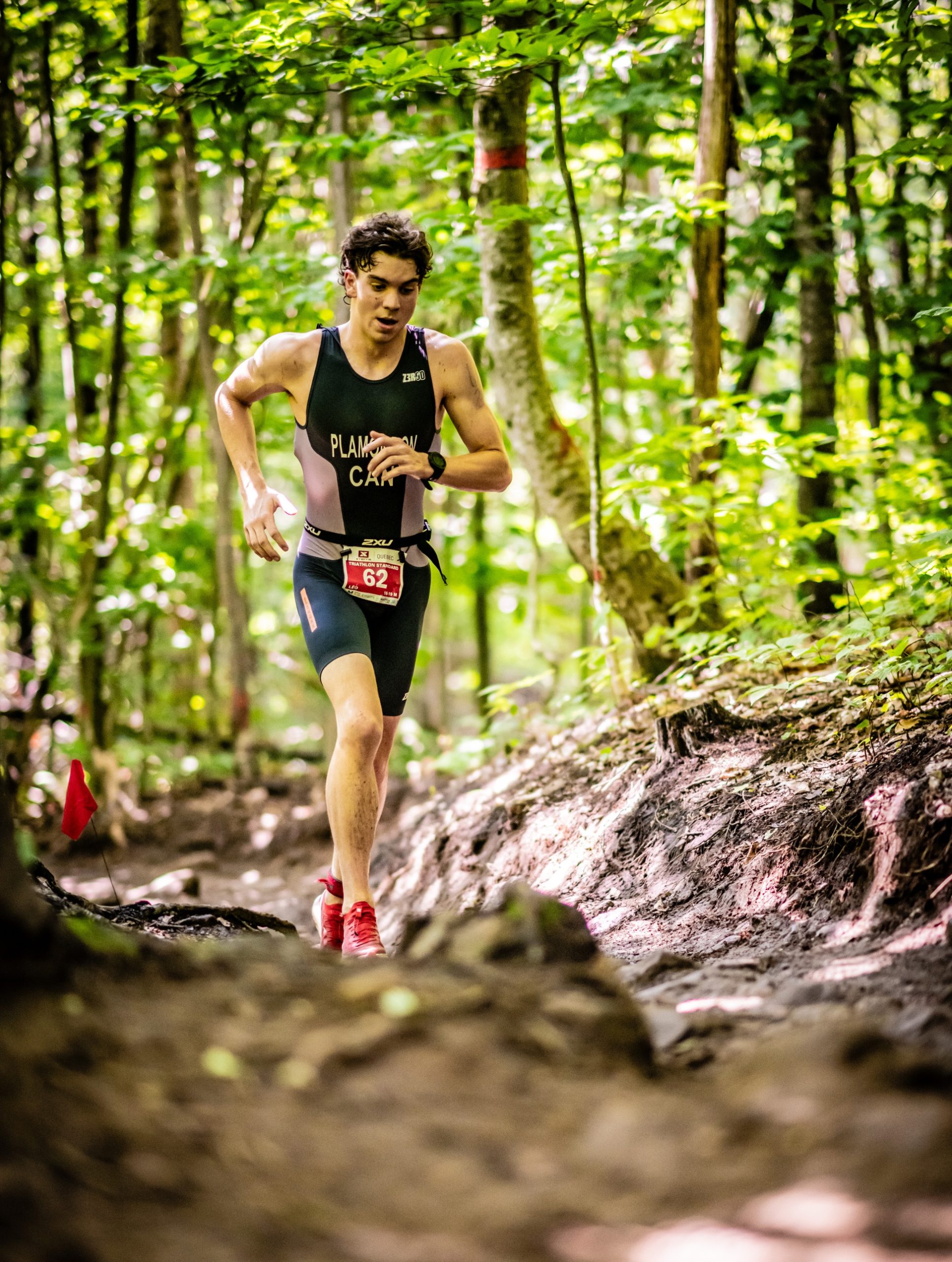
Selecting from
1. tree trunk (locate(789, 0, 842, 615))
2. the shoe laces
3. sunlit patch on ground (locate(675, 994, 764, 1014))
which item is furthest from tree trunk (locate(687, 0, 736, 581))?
sunlit patch on ground (locate(675, 994, 764, 1014))

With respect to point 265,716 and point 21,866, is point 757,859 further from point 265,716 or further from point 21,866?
point 265,716

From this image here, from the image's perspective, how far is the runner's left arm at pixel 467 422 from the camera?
3.52m

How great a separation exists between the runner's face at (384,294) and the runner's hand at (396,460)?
0.41 m

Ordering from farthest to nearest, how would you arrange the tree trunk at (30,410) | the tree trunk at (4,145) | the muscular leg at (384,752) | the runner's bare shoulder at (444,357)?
the tree trunk at (30,410) → the tree trunk at (4,145) → the muscular leg at (384,752) → the runner's bare shoulder at (444,357)

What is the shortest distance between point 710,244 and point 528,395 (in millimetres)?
1390

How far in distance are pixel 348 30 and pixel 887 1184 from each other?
196 inches

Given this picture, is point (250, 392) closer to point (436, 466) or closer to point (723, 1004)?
point (436, 466)

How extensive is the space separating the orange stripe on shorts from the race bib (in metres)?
0.15

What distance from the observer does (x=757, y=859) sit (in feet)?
10.3

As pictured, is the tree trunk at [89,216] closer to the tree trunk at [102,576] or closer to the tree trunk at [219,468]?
the tree trunk at [102,576]

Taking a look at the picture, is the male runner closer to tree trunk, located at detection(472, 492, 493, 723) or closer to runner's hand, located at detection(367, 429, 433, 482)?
runner's hand, located at detection(367, 429, 433, 482)

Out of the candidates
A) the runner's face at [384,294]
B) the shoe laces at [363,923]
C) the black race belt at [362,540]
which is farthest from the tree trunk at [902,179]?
the shoe laces at [363,923]

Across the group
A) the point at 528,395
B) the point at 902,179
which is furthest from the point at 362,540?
the point at 902,179

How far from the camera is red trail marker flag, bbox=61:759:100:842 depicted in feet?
11.5
